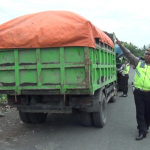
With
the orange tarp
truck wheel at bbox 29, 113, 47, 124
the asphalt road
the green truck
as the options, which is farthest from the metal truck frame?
truck wheel at bbox 29, 113, 47, 124

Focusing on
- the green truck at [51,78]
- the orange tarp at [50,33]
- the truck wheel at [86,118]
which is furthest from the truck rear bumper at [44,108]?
the orange tarp at [50,33]

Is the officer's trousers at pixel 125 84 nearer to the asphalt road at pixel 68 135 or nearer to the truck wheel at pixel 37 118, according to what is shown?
the asphalt road at pixel 68 135

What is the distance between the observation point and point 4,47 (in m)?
5.14

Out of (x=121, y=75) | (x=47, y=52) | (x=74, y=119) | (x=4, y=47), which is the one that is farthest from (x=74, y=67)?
(x=121, y=75)

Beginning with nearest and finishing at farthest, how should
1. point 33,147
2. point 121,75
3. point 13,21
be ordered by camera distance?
point 33,147 < point 13,21 < point 121,75

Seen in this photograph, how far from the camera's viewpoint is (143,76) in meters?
5.26

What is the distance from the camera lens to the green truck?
4918mm

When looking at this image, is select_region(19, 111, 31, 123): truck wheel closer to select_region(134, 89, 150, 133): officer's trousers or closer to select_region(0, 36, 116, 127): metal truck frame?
select_region(0, 36, 116, 127): metal truck frame

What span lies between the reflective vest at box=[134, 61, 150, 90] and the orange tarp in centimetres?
118

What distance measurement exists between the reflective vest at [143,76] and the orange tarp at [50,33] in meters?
1.18

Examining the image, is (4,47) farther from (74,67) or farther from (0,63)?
(74,67)

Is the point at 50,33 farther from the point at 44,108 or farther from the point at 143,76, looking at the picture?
the point at 143,76

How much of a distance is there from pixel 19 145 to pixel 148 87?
2.92 meters

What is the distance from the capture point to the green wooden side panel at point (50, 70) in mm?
4898
